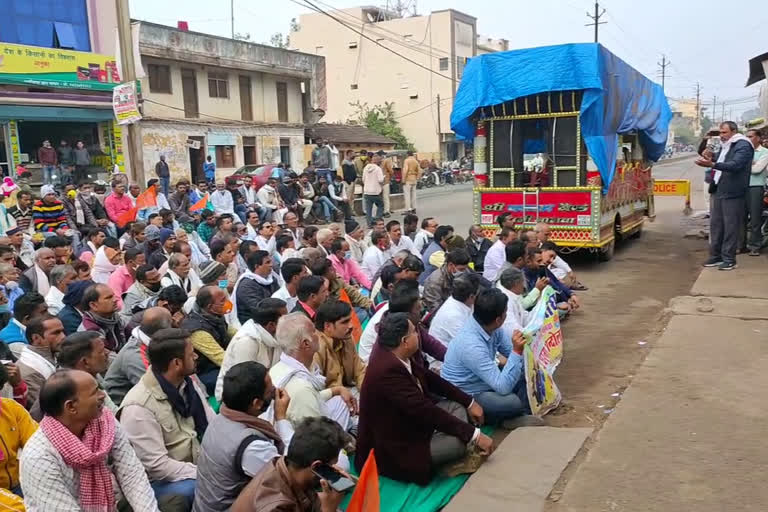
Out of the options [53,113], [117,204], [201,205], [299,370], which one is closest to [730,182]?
[299,370]

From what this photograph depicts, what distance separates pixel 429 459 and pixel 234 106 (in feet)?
79.9

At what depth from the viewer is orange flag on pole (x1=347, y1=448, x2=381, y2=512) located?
2584 millimetres

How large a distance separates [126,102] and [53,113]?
861 cm

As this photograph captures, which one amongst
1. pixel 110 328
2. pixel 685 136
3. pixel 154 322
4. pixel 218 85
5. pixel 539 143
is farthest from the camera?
pixel 685 136

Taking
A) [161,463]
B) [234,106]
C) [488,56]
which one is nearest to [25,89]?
[234,106]

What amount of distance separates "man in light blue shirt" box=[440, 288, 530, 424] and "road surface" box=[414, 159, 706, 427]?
37cm

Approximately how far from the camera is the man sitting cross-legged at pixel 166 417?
322 cm

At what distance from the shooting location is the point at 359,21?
146ft

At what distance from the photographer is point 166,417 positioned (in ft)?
10.9

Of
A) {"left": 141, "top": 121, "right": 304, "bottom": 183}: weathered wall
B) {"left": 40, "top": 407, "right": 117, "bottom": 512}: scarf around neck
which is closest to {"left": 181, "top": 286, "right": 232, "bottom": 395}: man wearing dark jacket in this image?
{"left": 40, "top": 407, "right": 117, "bottom": 512}: scarf around neck

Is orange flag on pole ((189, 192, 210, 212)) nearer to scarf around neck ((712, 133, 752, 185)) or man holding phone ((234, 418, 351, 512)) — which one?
scarf around neck ((712, 133, 752, 185))

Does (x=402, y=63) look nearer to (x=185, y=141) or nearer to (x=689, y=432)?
(x=185, y=141)

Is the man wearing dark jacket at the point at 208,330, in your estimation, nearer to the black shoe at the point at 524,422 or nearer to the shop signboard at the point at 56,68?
the black shoe at the point at 524,422

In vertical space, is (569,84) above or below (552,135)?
above
